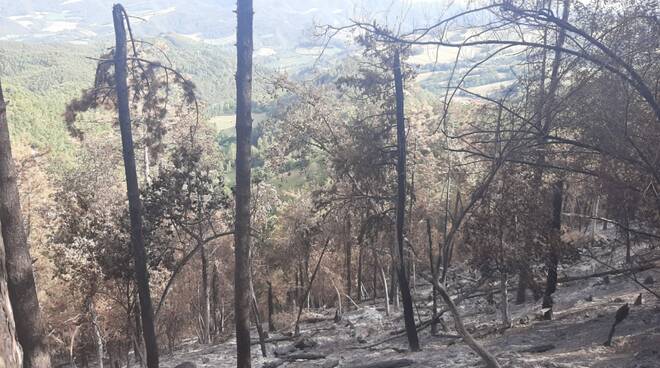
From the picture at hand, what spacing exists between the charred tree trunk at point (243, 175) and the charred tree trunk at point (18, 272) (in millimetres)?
3072

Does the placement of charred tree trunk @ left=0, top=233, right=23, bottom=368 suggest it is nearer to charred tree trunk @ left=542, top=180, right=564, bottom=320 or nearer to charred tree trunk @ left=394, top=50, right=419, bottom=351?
charred tree trunk @ left=542, top=180, right=564, bottom=320

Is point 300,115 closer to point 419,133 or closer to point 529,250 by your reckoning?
point 419,133

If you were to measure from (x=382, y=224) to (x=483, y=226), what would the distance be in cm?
418

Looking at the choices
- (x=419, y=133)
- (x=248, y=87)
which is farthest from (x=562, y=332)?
(x=419, y=133)

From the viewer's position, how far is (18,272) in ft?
17.5

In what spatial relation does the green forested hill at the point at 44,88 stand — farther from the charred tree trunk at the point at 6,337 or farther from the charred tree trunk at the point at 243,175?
the charred tree trunk at the point at 6,337

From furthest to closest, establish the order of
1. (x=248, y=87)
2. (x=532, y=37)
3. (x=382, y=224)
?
(x=382, y=224), (x=248, y=87), (x=532, y=37)

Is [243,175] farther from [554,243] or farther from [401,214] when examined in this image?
[554,243]

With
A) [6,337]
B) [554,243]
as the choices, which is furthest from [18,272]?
[554,243]

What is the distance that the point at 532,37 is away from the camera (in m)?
5.68

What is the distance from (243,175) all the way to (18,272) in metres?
3.59

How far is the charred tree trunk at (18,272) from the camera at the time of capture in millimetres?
5305

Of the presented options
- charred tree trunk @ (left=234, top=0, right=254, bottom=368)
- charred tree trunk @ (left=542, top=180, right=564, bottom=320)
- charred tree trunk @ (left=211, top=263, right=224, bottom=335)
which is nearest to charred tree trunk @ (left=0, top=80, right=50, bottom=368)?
charred tree trunk @ (left=234, top=0, right=254, bottom=368)

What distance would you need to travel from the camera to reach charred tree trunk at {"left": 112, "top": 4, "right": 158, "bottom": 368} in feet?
30.5
